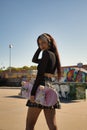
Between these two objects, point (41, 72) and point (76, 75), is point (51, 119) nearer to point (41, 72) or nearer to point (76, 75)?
point (41, 72)

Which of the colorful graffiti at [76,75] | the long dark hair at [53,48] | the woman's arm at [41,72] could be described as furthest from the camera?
the colorful graffiti at [76,75]

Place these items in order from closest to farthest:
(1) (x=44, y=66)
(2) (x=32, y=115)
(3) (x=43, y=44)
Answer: (1) (x=44, y=66) → (2) (x=32, y=115) → (3) (x=43, y=44)

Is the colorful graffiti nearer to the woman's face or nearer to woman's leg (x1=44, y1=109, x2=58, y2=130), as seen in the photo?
the woman's face

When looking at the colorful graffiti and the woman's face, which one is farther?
the colorful graffiti

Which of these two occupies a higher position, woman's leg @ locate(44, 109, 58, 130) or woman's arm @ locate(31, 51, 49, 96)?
woman's arm @ locate(31, 51, 49, 96)

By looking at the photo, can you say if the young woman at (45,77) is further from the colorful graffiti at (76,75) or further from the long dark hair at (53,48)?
the colorful graffiti at (76,75)

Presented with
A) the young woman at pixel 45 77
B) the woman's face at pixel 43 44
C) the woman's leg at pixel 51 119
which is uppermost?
the woman's face at pixel 43 44

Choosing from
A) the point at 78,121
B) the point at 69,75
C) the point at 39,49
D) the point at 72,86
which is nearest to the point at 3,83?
the point at 69,75

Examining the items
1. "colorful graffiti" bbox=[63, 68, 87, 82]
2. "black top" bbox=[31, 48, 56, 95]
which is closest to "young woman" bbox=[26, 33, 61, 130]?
"black top" bbox=[31, 48, 56, 95]

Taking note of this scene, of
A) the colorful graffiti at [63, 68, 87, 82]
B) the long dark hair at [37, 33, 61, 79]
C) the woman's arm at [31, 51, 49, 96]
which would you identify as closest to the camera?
the woman's arm at [31, 51, 49, 96]

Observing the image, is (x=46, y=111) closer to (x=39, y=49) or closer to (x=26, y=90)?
(x=26, y=90)

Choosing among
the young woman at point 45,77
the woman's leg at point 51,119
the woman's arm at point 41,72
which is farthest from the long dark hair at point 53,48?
the woman's leg at point 51,119

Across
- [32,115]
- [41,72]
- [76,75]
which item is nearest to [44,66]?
[41,72]

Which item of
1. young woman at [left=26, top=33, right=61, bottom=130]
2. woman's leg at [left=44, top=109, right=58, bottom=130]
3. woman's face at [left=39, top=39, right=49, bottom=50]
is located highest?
woman's face at [left=39, top=39, right=49, bottom=50]
